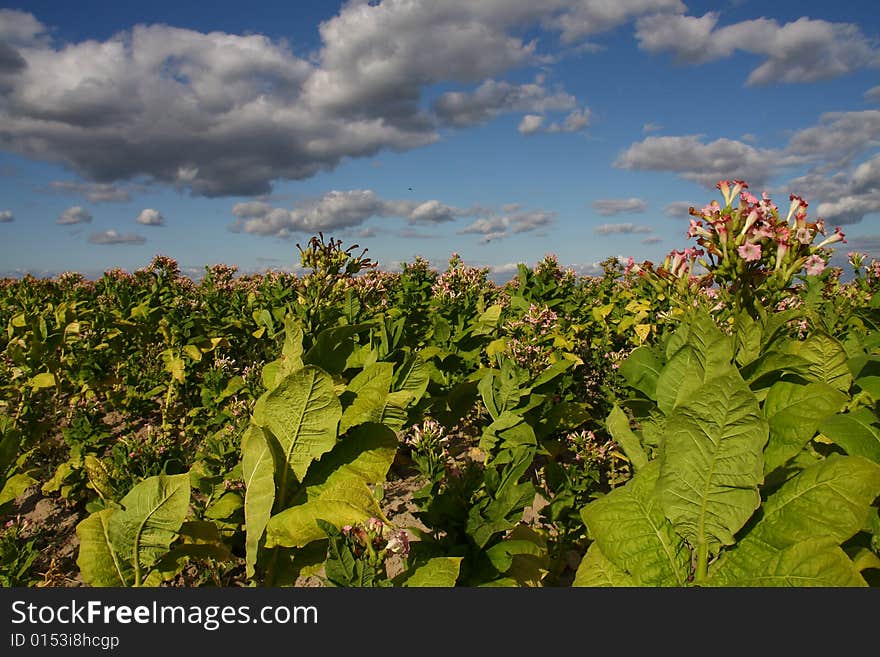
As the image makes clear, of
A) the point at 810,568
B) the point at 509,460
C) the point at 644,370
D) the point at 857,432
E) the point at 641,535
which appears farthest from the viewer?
the point at 509,460

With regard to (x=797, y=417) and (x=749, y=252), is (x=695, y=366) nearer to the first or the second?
(x=797, y=417)

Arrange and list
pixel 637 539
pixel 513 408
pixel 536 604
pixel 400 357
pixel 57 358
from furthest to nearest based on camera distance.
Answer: pixel 57 358 < pixel 400 357 < pixel 513 408 < pixel 637 539 < pixel 536 604

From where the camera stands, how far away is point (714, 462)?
125cm

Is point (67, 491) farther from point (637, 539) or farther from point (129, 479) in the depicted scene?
point (637, 539)

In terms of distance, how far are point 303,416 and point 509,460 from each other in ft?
6.01

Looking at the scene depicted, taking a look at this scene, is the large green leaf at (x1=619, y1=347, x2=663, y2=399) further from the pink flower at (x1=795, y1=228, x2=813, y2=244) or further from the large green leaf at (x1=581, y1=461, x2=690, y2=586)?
the large green leaf at (x1=581, y1=461, x2=690, y2=586)

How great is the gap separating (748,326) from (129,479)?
2968 mm

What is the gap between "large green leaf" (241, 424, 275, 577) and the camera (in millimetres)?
1404

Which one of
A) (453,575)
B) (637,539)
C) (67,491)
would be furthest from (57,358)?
(637,539)

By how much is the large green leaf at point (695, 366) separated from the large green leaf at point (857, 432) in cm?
47

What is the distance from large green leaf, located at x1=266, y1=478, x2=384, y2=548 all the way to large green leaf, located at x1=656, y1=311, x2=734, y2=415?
980 mm

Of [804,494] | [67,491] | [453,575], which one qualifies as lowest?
[67,491]

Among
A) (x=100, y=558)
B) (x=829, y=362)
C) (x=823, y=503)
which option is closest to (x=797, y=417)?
(x=823, y=503)

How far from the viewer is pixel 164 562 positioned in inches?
63.4
